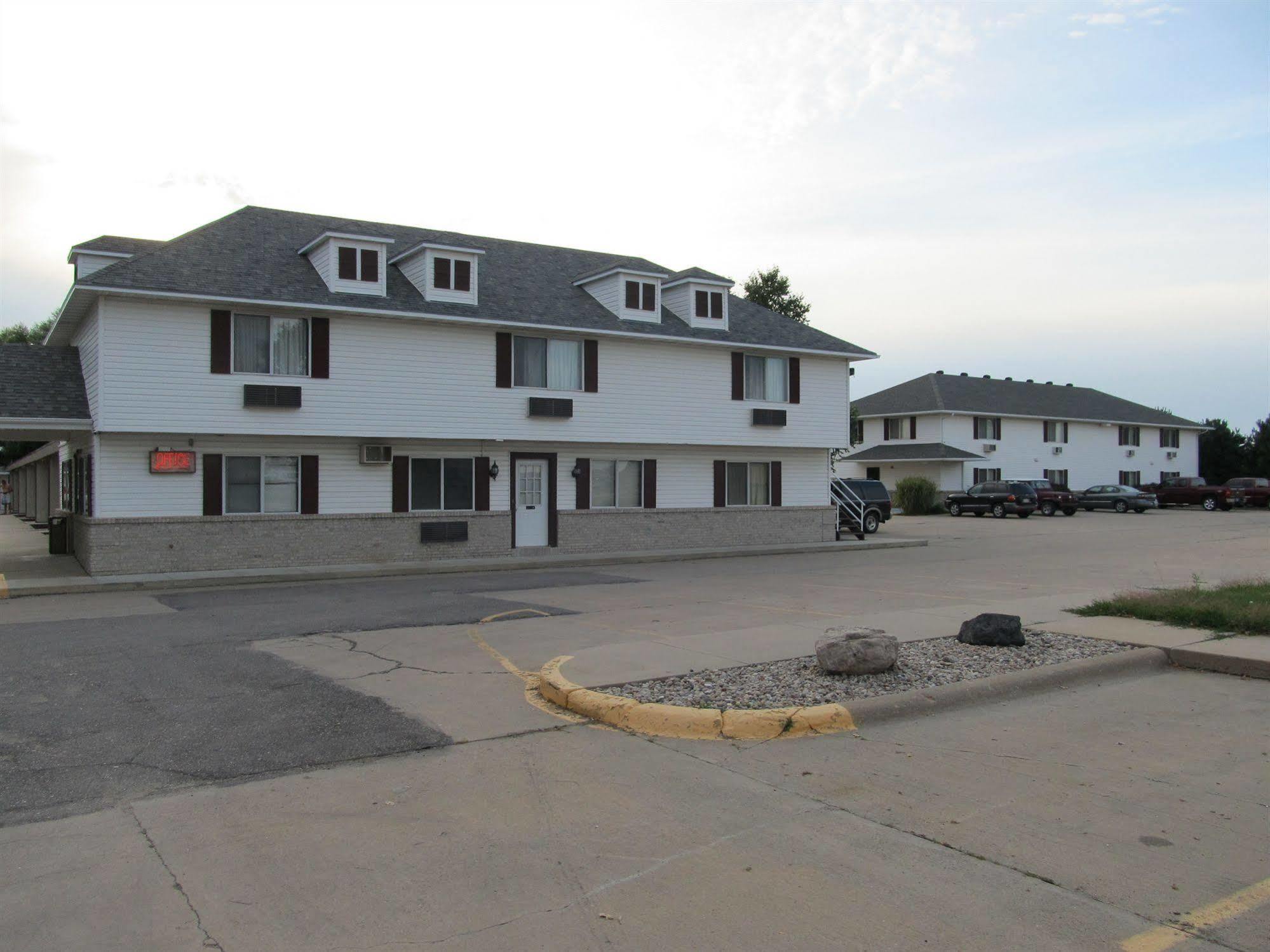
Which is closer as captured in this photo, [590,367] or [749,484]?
[590,367]

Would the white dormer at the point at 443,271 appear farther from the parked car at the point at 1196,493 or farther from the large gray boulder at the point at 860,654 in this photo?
the parked car at the point at 1196,493

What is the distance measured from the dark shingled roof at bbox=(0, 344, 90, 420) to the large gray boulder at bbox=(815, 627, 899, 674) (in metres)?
17.6

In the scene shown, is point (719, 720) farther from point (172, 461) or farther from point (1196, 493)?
point (1196, 493)

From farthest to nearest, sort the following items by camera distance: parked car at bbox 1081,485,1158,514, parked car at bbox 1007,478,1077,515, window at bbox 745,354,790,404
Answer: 1. parked car at bbox 1081,485,1158,514
2. parked car at bbox 1007,478,1077,515
3. window at bbox 745,354,790,404

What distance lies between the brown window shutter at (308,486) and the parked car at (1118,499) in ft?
142

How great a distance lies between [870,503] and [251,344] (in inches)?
886

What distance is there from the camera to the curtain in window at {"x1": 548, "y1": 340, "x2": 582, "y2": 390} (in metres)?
Answer: 25.3

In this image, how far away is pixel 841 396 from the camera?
3056 centimetres

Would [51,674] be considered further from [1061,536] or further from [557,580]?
[1061,536]

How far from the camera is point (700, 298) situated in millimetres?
28062

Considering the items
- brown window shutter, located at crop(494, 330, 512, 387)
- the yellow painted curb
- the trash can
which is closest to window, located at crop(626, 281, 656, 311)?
brown window shutter, located at crop(494, 330, 512, 387)

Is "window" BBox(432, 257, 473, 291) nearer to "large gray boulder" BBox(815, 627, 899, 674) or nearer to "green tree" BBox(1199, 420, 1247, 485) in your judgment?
"large gray boulder" BBox(815, 627, 899, 674)

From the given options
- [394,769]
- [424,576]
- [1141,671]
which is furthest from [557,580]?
[394,769]

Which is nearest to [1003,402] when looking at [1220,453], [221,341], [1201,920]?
[1220,453]
